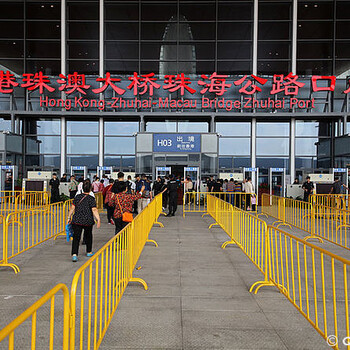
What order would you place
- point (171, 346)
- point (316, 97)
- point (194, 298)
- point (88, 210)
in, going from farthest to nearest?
1. point (316, 97)
2. point (88, 210)
3. point (194, 298)
4. point (171, 346)

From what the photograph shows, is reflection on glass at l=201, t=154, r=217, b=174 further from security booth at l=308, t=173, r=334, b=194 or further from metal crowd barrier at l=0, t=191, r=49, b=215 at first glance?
metal crowd barrier at l=0, t=191, r=49, b=215

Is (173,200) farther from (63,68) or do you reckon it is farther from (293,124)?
(63,68)

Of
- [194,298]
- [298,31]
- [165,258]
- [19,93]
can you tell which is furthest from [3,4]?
[194,298]

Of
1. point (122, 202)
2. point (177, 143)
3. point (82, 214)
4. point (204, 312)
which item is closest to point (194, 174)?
point (177, 143)

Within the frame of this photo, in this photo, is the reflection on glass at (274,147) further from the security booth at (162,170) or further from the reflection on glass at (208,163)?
the security booth at (162,170)

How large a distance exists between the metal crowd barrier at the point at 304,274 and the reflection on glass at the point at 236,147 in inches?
544

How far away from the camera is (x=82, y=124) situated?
27.0 m

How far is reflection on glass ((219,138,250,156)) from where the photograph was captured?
88.4 ft

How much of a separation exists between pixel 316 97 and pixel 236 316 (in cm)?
2483

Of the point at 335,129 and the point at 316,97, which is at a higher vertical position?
the point at 316,97

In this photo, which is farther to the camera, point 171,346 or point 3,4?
point 3,4

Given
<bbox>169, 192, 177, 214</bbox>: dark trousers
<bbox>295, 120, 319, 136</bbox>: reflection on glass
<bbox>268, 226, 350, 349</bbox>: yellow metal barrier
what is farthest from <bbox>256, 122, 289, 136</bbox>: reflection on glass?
<bbox>268, 226, 350, 349</bbox>: yellow metal barrier

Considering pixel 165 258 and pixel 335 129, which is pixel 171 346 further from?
pixel 335 129

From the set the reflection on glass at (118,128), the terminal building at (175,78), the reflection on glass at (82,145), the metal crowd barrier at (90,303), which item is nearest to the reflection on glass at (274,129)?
the terminal building at (175,78)
